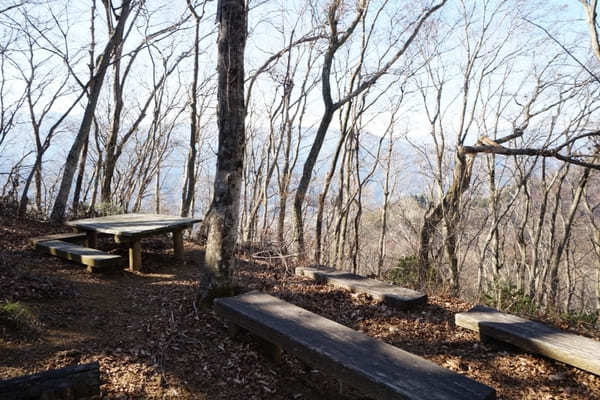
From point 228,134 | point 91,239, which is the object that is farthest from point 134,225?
point 228,134

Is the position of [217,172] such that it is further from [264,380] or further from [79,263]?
[79,263]

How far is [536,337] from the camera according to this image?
254 centimetres

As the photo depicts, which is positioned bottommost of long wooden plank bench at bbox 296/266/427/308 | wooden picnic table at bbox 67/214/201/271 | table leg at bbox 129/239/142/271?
long wooden plank bench at bbox 296/266/427/308

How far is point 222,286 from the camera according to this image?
10.3 ft

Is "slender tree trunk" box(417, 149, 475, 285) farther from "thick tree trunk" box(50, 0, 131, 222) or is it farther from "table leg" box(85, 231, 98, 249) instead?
"thick tree trunk" box(50, 0, 131, 222)

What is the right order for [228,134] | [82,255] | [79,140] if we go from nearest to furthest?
[228,134] → [82,255] → [79,140]

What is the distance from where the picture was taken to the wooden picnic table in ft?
14.1

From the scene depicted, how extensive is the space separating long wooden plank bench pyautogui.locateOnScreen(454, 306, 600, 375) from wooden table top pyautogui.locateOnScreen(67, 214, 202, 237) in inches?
141

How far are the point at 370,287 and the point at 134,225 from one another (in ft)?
10.5

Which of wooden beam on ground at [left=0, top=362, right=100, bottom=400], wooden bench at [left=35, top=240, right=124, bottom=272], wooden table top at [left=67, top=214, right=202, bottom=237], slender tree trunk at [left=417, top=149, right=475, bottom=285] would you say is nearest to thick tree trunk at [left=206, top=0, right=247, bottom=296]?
wooden beam on ground at [left=0, top=362, right=100, bottom=400]

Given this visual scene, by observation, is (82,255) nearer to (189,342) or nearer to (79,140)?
(189,342)

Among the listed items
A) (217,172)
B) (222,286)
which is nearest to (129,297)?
(222,286)

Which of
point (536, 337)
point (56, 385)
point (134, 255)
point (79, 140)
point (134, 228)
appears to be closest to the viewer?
point (56, 385)

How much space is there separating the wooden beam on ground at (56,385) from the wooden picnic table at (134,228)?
2564 mm
